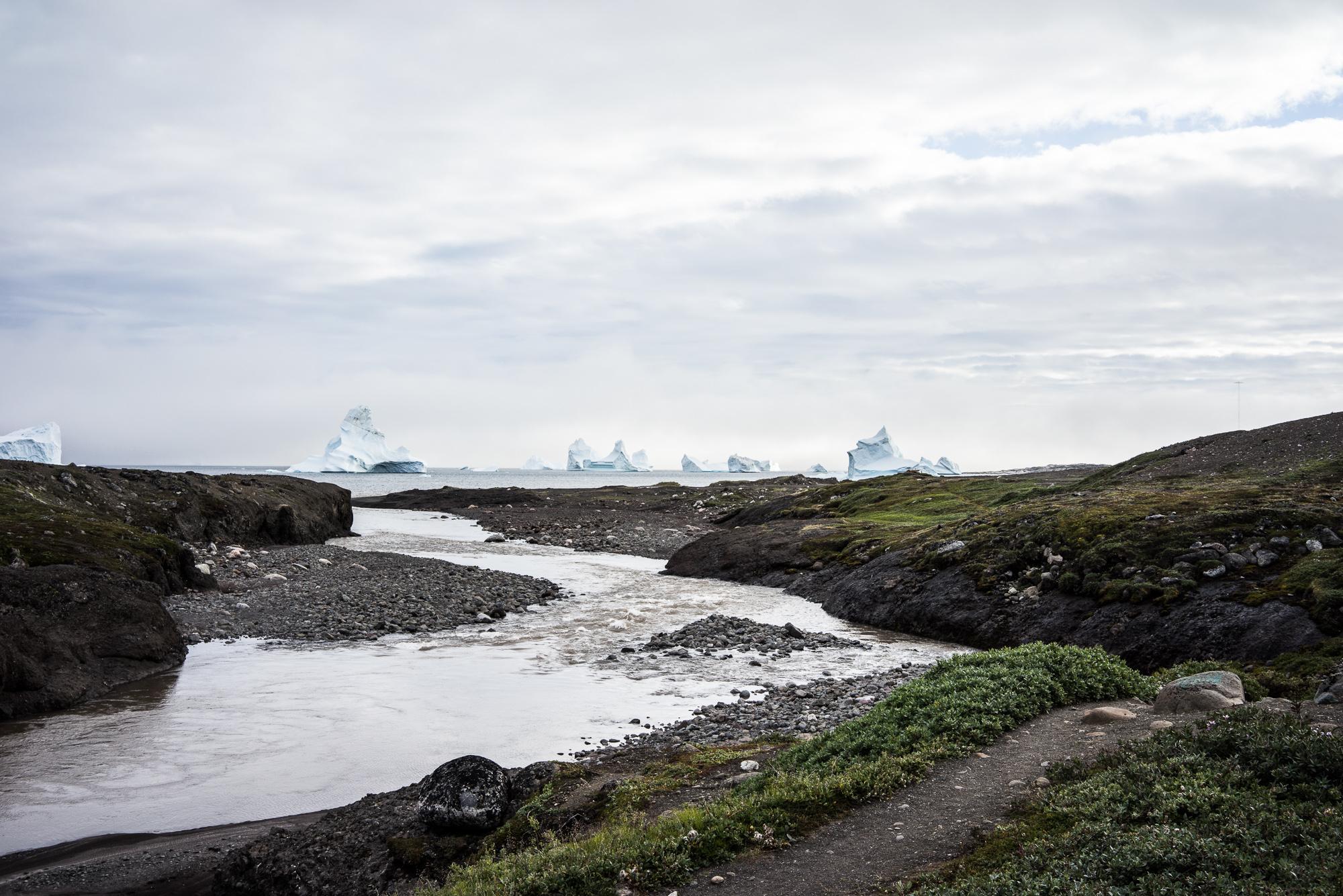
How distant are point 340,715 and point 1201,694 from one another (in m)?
18.4

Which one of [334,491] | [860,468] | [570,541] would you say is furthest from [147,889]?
[860,468]

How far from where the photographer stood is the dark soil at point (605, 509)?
261 feet

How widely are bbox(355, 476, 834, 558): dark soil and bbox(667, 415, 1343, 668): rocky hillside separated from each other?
81.8 feet

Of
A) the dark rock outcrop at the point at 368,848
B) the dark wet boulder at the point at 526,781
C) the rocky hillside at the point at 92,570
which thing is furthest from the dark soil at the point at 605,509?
the dark rock outcrop at the point at 368,848

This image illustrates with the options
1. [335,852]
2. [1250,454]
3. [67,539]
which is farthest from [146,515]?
[1250,454]

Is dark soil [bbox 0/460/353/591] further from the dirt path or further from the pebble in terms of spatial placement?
the dirt path

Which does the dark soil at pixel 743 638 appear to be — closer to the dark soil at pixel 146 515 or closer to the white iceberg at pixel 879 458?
the dark soil at pixel 146 515

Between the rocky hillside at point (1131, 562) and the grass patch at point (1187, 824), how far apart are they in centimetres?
1282

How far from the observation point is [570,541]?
77.0 metres

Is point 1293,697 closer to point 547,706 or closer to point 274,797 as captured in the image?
point 547,706

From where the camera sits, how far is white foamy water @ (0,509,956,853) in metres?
15.2

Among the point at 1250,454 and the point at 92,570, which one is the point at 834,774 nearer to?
the point at 92,570

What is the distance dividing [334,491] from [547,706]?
6392 centimetres

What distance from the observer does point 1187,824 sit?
27.3 ft
